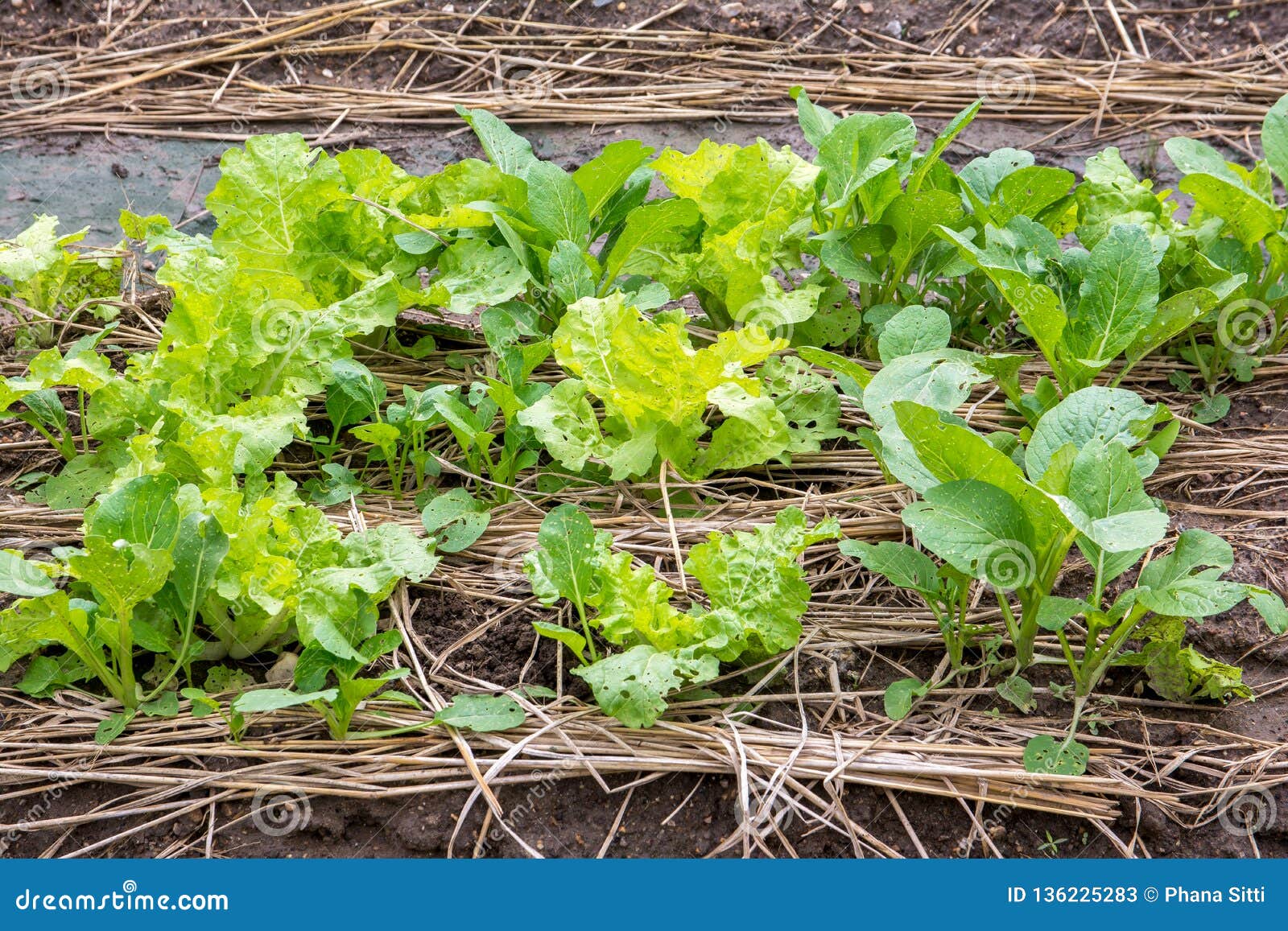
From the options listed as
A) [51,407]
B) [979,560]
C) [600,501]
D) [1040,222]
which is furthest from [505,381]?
[1040,222]

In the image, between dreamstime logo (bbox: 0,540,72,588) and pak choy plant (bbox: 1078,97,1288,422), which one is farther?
pak choy plant (bbox: 1078,97,1288,422)

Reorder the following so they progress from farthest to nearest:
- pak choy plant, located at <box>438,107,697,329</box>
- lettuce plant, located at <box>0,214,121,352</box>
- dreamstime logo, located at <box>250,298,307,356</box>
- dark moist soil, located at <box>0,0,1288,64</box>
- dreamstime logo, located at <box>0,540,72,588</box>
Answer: dark moist soil, located at <box>0,0,1288,64</box> → lettuce plant, located at <box>0,214,121,352</box> → pak choy plant, located at <box>438,107,697,329</box> → dreamstime logo, located at <box>250,298,307,356</box> → dreamstime logo, located at <box>0,540,72,588</box>

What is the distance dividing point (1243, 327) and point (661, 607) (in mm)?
1589

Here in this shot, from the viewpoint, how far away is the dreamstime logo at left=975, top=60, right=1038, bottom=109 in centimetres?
372

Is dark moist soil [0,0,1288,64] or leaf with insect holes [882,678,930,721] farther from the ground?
dark moist soil [0,0,1288,64]

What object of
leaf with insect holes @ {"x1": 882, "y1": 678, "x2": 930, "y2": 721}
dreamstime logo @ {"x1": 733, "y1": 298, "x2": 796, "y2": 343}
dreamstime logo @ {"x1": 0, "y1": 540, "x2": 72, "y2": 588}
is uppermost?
dreamstime logo @ {"x1": 733, "y1": 298, "x2": 796, "y2": 343}

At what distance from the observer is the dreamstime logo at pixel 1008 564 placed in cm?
174

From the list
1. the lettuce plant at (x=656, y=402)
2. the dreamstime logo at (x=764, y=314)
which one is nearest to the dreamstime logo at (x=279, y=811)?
the lettuce plant at (x=656, y=402)

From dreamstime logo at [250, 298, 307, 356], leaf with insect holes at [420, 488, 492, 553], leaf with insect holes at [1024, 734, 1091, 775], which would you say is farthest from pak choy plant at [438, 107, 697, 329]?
leaf with insect holes at [1024, 734, 1091, 775]

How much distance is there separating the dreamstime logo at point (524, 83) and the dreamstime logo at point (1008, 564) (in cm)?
258

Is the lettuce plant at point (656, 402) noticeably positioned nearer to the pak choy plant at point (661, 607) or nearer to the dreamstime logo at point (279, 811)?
the pak choy plant at point (661, 607)

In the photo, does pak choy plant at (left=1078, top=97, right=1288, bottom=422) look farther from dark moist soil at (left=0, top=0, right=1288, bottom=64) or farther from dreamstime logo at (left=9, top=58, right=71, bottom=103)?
dreamstime logo at (left=9, top=58, right=71, bottom=103)

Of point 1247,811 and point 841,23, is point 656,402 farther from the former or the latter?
point 841,23

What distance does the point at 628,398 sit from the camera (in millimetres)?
2143
